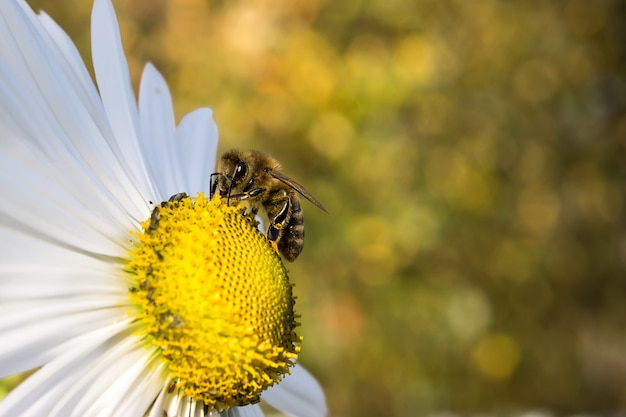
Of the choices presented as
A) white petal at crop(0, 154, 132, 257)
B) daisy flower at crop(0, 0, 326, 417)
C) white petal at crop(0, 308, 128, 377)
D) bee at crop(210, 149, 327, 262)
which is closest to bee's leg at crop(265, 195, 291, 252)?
bee at crop(210, 149, 327, 262)

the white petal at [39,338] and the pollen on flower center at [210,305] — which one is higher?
the pollen on flower center at [210,305]

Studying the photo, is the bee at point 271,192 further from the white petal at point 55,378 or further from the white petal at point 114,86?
the white petal at point 55,378

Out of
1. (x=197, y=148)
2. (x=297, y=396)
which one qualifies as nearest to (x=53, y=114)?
(x=197, y=148)

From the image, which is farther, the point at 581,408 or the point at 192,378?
the point at 581,408

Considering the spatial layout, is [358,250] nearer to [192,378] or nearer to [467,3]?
[467,3]

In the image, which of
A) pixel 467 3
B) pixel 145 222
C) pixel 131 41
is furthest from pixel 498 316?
pixel 145 222

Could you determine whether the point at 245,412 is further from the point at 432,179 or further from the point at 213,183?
the point at 432,179

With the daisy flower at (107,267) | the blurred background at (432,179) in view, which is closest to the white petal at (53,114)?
the daisy flower at (107,267)
